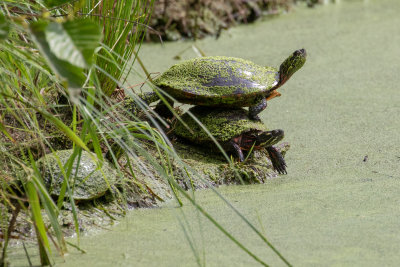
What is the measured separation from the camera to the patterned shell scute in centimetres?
217

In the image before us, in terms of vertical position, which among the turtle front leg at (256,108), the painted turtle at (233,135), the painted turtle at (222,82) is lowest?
the painted turtle at (233,135)

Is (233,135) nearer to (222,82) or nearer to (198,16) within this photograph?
(222,82)

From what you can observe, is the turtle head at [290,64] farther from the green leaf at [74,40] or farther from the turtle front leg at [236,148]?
the green leaf at [74,40]

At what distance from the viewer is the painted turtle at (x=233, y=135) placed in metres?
2.19

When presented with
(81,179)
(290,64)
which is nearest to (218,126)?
(290,64)

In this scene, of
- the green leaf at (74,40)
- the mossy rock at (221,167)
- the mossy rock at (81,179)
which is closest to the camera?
the green leaf at (74,40)

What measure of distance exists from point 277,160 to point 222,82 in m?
0.32

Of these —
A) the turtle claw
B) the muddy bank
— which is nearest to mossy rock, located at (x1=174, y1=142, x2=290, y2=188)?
the turtle claw

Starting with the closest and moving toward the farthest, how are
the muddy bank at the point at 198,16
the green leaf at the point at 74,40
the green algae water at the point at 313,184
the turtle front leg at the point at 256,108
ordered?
the green leaf at the point at 74,40
the green algae water at the point at 313,184
the turtle front leg at the point at 256,108
the muddy bank at the point at 198,16

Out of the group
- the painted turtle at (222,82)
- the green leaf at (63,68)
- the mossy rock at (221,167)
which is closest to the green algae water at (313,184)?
the mossy rock at (221,167)

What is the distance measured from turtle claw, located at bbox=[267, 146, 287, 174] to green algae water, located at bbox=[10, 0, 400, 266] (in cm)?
6

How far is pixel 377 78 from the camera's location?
3.34 m

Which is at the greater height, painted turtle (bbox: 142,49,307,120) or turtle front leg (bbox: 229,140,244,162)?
painted turtle (bbox: 142,49,307,120)

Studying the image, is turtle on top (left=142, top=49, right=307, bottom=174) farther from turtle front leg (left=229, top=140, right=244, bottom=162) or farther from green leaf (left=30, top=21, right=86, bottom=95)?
green leaf (left=30, top=21, right=86, bottom=95)
